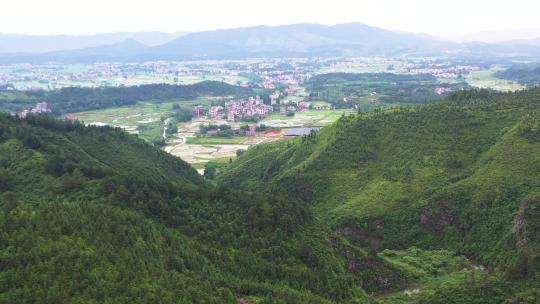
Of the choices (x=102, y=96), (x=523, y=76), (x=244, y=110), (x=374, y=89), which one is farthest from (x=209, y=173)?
(x=523, y=76)

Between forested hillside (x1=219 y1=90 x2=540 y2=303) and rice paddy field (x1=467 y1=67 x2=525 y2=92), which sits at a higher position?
rice paddy field (x1=467 y1=67 x2=525 y2=92)

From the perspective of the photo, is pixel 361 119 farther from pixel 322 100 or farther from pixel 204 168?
pixel 322 100

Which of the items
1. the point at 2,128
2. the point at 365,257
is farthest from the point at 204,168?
the point at 365,257

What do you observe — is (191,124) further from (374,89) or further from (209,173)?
(374,89)

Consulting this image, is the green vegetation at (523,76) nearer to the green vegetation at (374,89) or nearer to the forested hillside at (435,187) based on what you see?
the green vegetation at (374,89)

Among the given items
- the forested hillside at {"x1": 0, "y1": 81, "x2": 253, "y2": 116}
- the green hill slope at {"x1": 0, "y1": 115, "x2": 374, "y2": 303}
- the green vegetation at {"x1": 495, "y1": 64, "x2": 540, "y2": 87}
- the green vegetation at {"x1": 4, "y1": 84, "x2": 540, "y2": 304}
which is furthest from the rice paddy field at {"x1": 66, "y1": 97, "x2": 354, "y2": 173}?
the green vegetation at {"x1": 495, "y1": 64, "x2": 540, "y2": 87}

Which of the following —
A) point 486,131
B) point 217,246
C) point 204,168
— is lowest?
point 204,168

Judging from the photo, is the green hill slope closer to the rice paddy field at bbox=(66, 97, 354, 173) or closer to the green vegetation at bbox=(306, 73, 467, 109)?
the rice paddy field at bbox=(66, 97, 354, 173)
